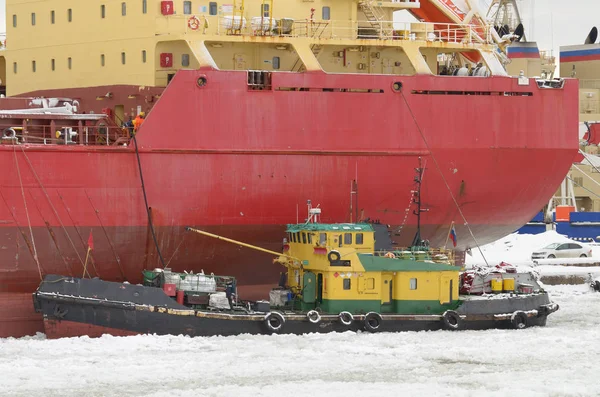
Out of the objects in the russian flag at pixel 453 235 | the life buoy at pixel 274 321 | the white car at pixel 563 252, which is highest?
the russian flag at pixel 453 235

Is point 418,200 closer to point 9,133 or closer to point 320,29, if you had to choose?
point 320,29

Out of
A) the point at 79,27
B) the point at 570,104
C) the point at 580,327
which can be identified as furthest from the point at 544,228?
the point at 79,27

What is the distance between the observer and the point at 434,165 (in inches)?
981

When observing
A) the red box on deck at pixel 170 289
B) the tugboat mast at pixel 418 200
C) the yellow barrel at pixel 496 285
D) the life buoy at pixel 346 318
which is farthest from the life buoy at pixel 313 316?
the yellow barrel at pixel 496 285

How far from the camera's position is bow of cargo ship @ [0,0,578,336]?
74.8 ft

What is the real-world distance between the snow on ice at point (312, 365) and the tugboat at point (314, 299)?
37 centimetres

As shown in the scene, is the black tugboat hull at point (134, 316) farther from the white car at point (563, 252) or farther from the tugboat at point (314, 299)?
the white car at point (563, 252)

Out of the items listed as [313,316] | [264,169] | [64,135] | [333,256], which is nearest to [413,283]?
[333,256]

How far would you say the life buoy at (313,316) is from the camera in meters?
21.8

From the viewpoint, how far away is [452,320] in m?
22.7

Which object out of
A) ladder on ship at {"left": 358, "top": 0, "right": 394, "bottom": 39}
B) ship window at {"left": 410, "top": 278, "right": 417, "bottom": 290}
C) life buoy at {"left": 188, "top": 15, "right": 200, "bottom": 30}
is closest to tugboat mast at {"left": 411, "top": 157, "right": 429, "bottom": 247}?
ship window at {"left": 410, "top": 278, "right": 417, "bottom": 290}

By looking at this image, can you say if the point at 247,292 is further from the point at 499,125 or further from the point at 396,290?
the point at 499,125

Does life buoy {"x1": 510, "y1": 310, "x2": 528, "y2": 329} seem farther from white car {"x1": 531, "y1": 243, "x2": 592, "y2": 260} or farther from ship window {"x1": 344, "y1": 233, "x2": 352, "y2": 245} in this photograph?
white car {"x1": 531, "y1": 243, "x2": 592, "y2": 260}

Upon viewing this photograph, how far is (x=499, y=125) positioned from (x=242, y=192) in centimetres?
609
